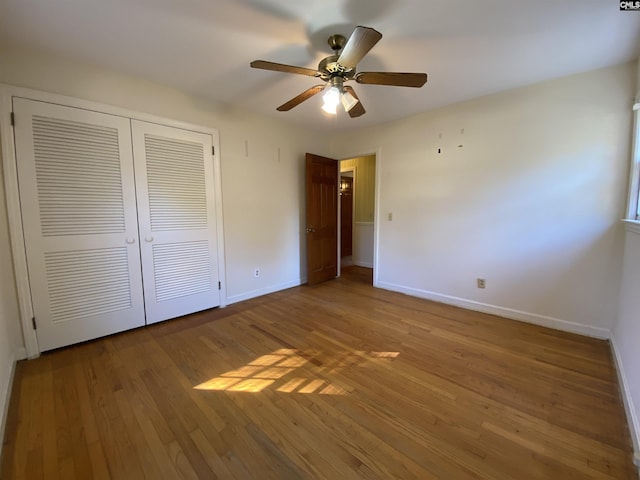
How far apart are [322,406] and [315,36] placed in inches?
97.4

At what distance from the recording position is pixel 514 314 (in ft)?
9.28

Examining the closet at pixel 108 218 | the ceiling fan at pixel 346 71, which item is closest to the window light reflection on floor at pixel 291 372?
the closet at pixel 108 218

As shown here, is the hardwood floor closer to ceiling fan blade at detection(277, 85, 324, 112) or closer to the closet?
the closet

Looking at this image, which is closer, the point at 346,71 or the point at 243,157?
the point at 346,71

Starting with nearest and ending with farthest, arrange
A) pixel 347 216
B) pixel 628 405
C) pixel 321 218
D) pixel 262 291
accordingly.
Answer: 1. pixel 628 405
2. pixel 262 291
3. pixel 321 218
4. pixel 347 216

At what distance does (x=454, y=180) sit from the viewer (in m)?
3.15

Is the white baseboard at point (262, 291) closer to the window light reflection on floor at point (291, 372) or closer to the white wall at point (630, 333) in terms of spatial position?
the window light reflection on floor at point (291, 372)

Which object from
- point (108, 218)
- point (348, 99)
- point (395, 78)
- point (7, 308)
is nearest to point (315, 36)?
point (348, 99)

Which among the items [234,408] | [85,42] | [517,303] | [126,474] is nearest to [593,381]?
[517,303]

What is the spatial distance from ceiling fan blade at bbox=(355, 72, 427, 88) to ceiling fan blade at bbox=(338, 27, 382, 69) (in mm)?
155

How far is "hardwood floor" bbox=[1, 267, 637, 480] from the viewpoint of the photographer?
4.07ft

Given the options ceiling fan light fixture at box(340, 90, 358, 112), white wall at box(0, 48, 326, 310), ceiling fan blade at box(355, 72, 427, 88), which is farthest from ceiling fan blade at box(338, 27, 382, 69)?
white wall at box(0, 48, 326, 310)

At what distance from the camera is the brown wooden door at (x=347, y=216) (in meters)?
5.72

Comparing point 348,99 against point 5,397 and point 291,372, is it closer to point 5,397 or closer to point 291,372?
point 291,372
